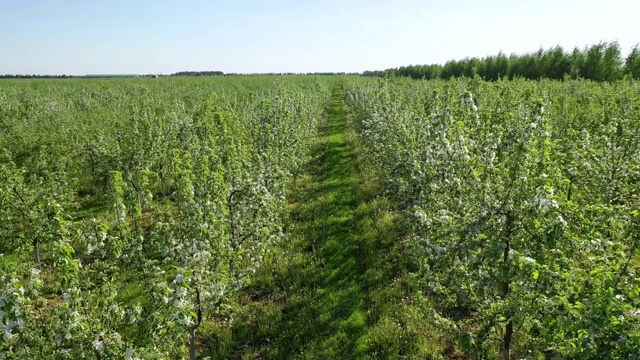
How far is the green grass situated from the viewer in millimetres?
10180

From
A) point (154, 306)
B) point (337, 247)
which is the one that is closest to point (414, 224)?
point (337, 247)

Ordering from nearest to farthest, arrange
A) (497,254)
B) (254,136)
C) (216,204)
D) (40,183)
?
(497,254)
(216,204)
(40,183)
(254,136)

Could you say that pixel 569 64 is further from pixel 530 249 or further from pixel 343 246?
pixel 530 249

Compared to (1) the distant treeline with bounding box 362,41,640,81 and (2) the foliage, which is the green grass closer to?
(2) the foliage

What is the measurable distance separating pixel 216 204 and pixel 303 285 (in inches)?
183

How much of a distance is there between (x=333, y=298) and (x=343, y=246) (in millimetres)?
3522

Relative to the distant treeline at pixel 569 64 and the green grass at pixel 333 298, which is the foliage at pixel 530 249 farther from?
the distant treeline at pixel 569 64

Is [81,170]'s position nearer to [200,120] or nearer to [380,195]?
[200,120]

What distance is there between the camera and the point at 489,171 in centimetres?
849

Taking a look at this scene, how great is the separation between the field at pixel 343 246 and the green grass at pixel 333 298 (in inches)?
2.2

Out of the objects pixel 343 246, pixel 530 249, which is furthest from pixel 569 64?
pixel 530 249

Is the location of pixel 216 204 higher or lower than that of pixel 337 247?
higher

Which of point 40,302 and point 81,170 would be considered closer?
point 40,302

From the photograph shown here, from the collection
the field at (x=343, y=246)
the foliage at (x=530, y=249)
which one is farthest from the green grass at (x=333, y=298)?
the foliage at (x=530, y=249)
